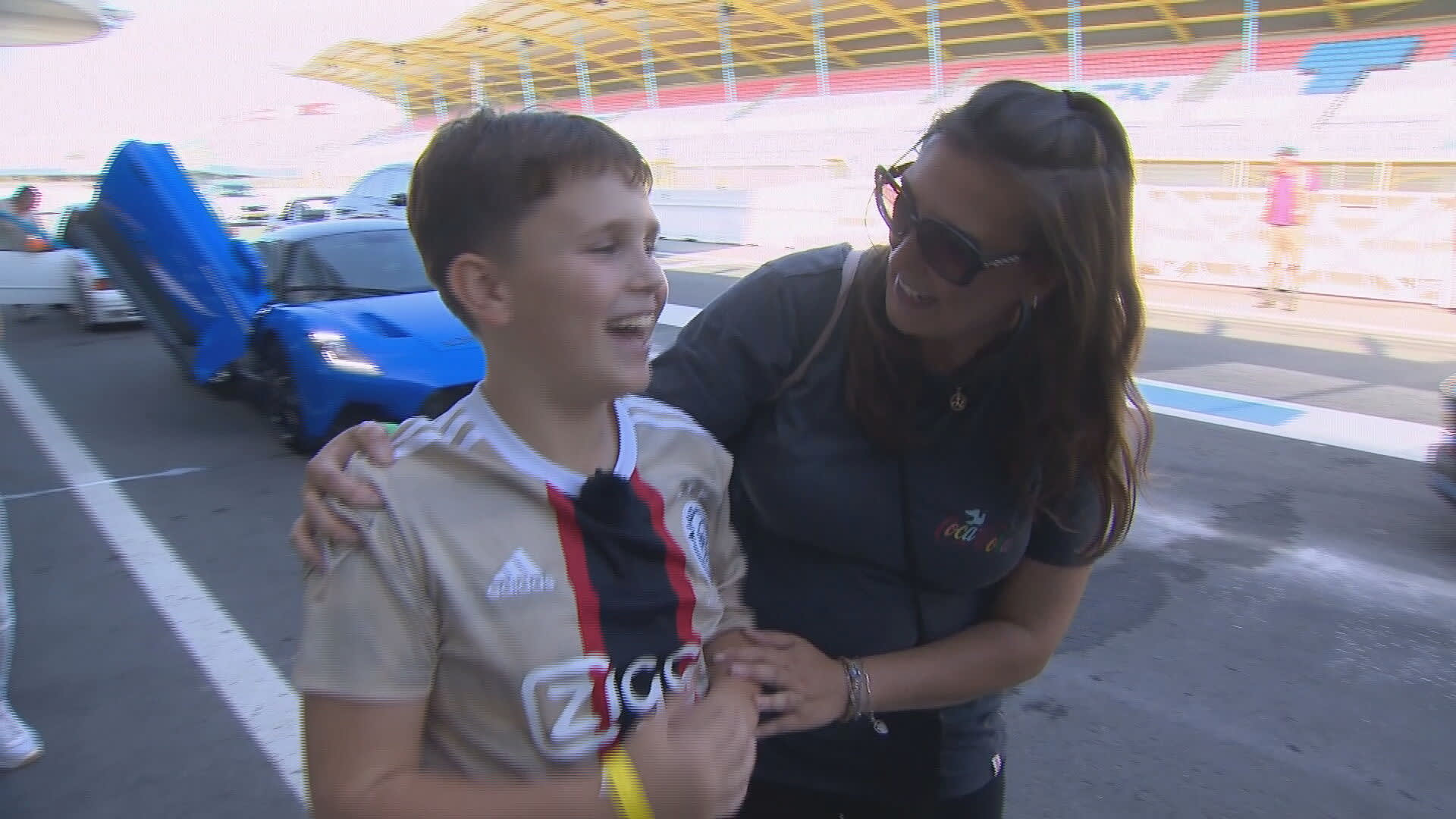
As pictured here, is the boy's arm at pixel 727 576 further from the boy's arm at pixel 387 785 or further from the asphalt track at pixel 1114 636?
the asphalt track at pixel 1114 636

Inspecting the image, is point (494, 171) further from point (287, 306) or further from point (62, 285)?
point (62, 285)

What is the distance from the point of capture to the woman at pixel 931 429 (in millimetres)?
1326

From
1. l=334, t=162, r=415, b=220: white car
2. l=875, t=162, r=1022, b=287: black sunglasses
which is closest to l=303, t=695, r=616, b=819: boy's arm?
l=875, t=162, r=1022, b=287: black sunglasses

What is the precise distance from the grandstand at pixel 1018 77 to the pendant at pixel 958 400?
12.3 metres

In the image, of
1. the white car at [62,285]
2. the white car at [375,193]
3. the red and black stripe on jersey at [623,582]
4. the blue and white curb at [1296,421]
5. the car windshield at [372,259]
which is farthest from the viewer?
the white car at [375,193]

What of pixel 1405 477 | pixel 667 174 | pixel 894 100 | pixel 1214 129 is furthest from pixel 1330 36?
pixel 1405 477

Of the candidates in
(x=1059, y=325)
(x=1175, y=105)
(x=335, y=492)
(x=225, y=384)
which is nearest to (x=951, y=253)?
(x=1059, y=325)

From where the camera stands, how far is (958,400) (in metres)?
1.41

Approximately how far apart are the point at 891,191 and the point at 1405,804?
265cm

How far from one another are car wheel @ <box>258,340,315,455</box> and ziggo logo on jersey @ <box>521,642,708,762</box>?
225 inches

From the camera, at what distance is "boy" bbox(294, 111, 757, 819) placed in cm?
98

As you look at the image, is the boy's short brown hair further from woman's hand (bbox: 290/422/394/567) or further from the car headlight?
the car headlight

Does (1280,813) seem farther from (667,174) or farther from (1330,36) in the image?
(1330,36)

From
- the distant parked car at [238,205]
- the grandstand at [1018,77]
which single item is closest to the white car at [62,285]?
the grandstand at [1018,77]
